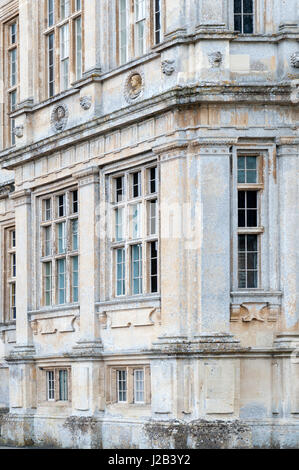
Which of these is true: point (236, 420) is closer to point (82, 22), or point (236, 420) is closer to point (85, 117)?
point (85, 117)

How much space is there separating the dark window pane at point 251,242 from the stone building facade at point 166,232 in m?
0.09

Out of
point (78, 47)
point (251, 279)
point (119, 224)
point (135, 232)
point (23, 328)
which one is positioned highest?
point (78, 47)

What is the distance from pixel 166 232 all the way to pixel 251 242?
1.69 metres

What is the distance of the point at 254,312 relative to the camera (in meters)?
29.8

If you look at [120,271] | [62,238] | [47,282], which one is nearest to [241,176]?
[120,271]

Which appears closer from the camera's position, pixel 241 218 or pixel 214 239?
pixel 214 239

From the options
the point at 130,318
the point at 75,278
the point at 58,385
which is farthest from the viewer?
the point at 58,385

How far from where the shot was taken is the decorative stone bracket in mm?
29781

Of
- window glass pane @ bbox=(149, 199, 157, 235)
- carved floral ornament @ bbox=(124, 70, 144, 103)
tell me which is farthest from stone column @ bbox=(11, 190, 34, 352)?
window glass pane @ bbox=(149, 199, 157, 235)

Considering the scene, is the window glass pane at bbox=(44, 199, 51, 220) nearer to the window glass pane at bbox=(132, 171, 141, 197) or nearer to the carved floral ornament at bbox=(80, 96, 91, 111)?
the carved floral ornament at bbox=(80, 96, 91, 111)

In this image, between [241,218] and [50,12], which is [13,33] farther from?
[241,218]

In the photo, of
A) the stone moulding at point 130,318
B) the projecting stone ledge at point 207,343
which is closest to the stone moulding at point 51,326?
the stone moulding at point 130,318

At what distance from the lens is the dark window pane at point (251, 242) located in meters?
30.2

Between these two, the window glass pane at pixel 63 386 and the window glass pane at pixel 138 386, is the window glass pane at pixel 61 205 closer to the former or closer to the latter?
the window glass pane at pixel 63 386
